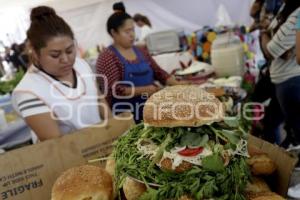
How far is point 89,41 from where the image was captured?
224 inches

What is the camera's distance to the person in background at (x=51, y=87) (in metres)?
1.18

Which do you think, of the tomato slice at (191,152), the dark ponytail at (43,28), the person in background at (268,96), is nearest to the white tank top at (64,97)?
the dark ponytail at (43,28)

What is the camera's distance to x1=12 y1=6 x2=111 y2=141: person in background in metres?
1.18

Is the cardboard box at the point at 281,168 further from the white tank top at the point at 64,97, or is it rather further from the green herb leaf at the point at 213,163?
the white tank top at the point at 64,97

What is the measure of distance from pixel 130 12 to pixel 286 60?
12.5 ft

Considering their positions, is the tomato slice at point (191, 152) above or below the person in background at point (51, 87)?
below

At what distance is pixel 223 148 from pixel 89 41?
5.20m

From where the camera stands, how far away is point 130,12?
5.27m

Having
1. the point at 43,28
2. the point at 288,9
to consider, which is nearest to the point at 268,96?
the point at 288,9

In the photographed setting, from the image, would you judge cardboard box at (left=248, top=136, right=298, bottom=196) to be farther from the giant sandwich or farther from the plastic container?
the plastic container

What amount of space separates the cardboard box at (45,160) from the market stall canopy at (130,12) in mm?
3491

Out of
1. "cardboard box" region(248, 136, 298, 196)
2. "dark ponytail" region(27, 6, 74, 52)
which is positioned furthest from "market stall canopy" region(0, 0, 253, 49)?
"cardboard box" region(248, 136, 298, 196)

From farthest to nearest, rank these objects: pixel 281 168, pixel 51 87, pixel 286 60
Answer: pixel 286 60 → pixel 51 87 → pixel 281 168

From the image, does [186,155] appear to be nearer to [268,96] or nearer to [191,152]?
[191,152]
